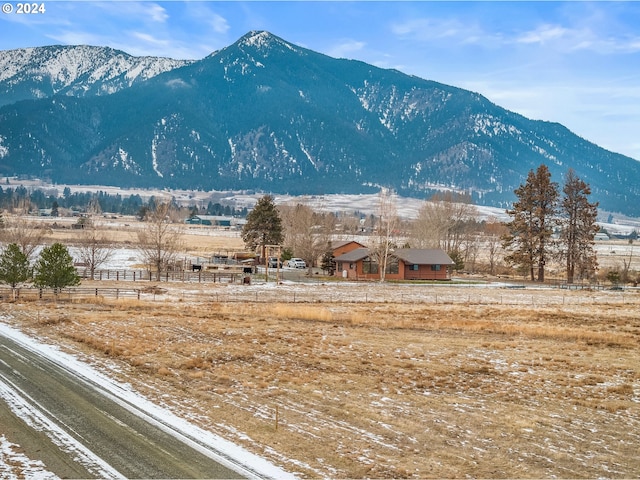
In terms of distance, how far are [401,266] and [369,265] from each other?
4.19 metres

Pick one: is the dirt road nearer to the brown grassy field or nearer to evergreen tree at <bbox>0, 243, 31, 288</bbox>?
the brown grassy field

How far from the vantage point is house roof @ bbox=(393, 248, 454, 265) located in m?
78.6

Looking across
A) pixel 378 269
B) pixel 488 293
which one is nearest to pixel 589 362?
pixel 488 293

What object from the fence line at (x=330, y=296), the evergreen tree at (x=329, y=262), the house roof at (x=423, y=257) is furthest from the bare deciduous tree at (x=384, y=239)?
the fence line at (x=330, y=296)

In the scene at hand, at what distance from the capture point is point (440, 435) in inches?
663

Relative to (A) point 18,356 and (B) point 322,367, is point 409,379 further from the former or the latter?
(A) point 18,356

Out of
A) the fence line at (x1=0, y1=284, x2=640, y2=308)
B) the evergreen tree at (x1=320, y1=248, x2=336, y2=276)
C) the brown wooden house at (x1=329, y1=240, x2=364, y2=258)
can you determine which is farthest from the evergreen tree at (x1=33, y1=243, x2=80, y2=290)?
the brown wooden house at (x1=329, y1=240, x2=364, y2=258)

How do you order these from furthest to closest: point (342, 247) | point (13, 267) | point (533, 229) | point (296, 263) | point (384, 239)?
point (296, 263)
point (342, 247)
point (533, 229)
point (384, 239)
point (13, 267)

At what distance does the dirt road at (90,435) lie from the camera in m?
14.1

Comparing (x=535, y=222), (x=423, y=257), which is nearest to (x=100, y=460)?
(x=423, y=257)

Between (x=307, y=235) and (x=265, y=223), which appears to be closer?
(x=307, y=235)

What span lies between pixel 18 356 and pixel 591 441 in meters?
22.1

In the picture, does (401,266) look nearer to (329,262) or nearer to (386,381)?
(329,262)

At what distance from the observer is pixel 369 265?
79.7 metres
